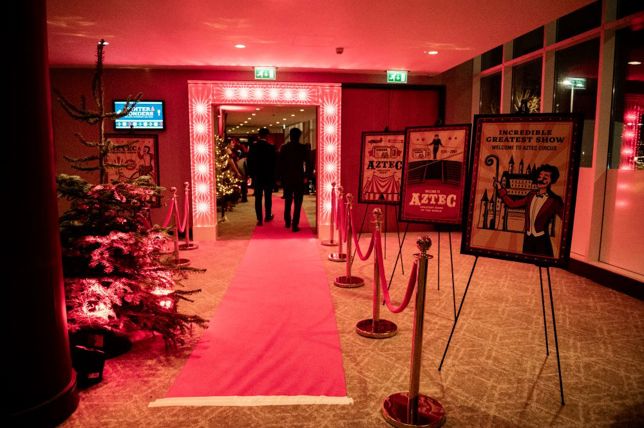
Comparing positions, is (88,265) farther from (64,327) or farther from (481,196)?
(481,196)

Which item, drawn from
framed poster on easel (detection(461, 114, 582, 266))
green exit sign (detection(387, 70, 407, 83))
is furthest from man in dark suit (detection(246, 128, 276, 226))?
framed poster on easel (detection(461, 114, 582, 266))

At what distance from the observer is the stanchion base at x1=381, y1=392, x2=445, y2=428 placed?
2411mm

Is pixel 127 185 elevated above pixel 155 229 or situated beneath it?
elevated above

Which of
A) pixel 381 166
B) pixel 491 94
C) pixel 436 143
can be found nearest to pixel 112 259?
pixel 436 143

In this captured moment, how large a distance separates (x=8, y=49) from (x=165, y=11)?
2987 mm

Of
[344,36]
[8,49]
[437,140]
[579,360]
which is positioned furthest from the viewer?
[344,36]

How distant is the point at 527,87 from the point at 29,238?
6.94 m

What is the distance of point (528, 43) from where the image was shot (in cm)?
678

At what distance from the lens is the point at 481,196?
300 centimetres

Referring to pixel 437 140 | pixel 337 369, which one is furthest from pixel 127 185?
pixel 437 140

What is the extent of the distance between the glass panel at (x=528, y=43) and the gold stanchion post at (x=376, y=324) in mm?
4697

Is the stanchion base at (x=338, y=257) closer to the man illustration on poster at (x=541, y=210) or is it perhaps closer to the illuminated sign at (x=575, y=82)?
the man illustration on poster at (x=541, y=210)

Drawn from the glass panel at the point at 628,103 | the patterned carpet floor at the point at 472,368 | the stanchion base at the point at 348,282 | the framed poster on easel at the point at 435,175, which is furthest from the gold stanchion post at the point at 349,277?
the glass panel at the point at 628,103

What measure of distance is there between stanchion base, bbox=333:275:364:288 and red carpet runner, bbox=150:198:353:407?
0.16 m
